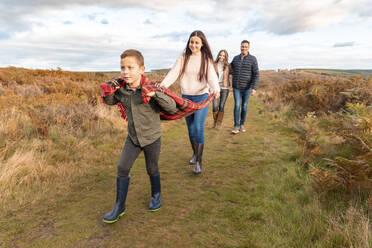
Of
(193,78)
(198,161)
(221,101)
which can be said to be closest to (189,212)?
(198,161)

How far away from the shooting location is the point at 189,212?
3117mm

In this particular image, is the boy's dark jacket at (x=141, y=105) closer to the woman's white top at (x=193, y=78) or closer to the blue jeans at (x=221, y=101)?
the woman's white top at (x=193, y=78)

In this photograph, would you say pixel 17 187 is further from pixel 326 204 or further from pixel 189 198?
pixel 326 204

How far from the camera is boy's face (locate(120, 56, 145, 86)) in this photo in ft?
8.52

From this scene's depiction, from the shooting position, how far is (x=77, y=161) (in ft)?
15.9

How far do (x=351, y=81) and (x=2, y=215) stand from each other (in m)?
10.4

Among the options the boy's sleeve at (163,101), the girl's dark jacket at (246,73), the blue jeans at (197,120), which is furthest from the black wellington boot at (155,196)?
the girl's dark jacket at (246,73)

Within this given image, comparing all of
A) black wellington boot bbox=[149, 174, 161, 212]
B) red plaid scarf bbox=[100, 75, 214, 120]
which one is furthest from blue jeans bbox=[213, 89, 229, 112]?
black wellington boot bbox=[149, 174, 161, 212]

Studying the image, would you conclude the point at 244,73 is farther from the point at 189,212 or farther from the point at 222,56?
the point at 189,212

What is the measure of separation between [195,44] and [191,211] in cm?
256

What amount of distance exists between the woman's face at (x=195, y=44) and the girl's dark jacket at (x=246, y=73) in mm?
3496

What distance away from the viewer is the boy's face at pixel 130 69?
2.60 m

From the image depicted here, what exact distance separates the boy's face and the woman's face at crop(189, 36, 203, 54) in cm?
157

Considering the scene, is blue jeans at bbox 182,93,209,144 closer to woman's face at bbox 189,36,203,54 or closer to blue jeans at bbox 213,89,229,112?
woman's face at bbox 189,36,203,54
